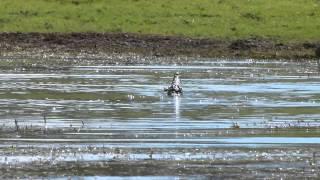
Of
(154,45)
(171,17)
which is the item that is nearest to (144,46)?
(154,45)

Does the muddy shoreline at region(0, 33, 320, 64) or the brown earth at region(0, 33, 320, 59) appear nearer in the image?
the muddy shoreline at region(0, 33, 320, 64)

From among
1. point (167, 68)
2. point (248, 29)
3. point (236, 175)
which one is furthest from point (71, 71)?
point (236, 175)

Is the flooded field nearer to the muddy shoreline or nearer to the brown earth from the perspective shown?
the muddy shoreline

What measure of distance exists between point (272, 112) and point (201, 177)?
9.25 m

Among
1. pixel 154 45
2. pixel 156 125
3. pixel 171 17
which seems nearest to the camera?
pixel 156 125

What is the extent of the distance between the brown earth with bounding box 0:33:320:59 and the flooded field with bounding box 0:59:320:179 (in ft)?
29.5

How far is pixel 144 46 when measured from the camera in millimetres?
45500

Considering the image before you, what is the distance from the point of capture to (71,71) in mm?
36281

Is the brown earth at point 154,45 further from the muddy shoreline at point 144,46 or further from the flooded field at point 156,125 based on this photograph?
the flooded field at point 156,125

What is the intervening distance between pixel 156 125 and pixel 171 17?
30369mm

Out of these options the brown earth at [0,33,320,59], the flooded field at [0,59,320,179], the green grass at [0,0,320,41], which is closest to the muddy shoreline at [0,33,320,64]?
the brown earth at [0,33,320,59]

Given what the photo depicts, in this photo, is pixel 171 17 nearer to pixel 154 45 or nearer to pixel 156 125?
pixel 154 45

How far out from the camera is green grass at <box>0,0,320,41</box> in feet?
160

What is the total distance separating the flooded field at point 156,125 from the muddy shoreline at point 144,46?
28.8 ft
